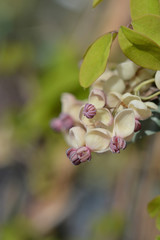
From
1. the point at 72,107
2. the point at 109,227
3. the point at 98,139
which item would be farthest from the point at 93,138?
the point at 109,227

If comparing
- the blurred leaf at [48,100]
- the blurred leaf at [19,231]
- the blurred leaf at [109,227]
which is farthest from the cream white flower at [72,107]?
the blurred leaf at [19,231]

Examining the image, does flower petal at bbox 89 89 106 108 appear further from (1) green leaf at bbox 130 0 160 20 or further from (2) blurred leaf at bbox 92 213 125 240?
(2) blurred leaf at bbox 92 213 125 240

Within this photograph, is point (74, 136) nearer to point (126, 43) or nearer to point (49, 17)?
point (126, 43)

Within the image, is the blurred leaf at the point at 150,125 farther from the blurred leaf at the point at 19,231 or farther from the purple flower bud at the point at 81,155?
the blurred leaf at the point at 19,231

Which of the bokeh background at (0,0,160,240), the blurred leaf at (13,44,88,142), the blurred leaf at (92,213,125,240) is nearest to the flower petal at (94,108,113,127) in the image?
the bokeh background at (0,0,160,240)

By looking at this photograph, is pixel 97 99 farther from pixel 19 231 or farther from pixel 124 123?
pixel 19 231

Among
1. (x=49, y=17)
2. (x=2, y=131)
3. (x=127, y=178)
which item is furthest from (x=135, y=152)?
(x=49, y=17)

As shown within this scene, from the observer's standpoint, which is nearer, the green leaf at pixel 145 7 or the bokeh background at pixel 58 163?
the green leaf at pixel 145 7
